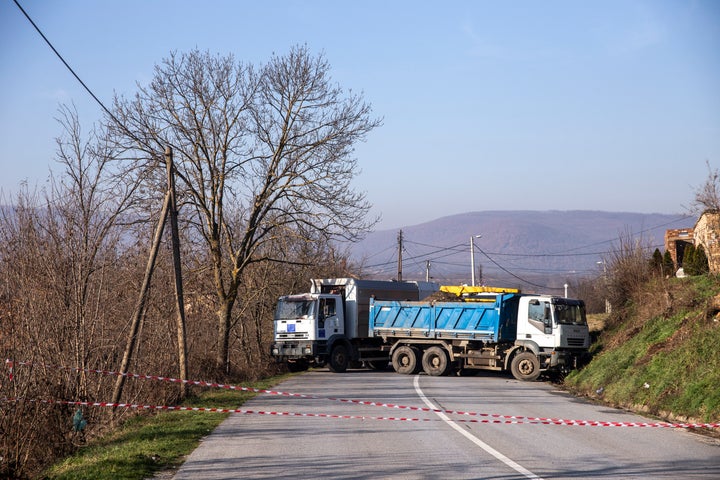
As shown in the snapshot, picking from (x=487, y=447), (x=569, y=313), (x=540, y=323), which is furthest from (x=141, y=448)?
(x=569, y=313)

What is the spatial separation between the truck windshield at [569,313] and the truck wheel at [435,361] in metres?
4.61

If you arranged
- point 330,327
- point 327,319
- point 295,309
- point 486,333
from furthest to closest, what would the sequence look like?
point 330,327 → point 327,319 → point 295,309 → point 486,333

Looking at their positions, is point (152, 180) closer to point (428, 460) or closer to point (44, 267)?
point (44, 267)

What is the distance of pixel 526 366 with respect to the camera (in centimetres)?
2712

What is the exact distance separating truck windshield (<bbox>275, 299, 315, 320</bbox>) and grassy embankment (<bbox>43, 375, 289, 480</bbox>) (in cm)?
1324

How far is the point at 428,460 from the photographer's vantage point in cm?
1013

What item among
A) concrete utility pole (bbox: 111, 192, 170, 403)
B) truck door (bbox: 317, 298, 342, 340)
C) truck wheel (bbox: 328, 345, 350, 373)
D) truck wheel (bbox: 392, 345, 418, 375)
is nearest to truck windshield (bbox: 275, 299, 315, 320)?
truck door (bbox: 317, 298, 342, 340)

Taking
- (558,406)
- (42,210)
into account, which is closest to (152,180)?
(42,210)

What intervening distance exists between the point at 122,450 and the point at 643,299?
21.2 metres

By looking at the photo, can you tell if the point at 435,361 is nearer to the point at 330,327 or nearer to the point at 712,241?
the point at 330,327

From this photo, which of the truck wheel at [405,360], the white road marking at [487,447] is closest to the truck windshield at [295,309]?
the truck wheel at [405,360]

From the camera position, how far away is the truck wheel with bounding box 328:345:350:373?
30538mm

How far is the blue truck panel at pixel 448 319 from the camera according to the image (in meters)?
27.8

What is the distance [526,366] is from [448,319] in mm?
3389
